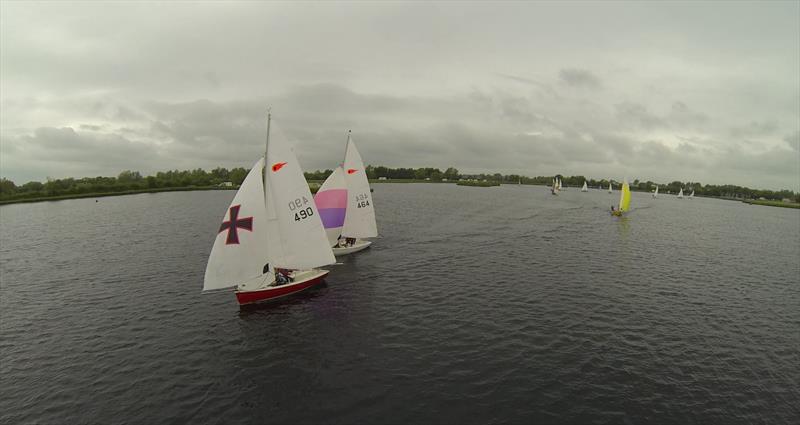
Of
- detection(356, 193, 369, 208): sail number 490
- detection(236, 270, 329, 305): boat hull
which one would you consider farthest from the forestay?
detection(236, 270, 329, 305): boat hull

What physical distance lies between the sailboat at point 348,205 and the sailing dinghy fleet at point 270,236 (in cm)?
1002

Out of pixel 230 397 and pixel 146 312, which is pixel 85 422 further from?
pixel 146 312

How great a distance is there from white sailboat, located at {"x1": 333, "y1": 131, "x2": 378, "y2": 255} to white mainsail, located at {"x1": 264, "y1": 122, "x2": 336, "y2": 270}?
504 inches

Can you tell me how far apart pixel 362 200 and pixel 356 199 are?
90 centimetres

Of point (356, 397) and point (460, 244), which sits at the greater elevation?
point (460, 244)

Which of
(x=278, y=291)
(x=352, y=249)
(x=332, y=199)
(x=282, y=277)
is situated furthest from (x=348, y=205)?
(x=278, y=291)

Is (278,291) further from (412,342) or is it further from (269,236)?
(412,342)

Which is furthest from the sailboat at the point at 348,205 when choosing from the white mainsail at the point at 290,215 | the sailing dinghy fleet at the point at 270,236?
the white mainsail at the point at 290,215

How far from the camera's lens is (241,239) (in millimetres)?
29516

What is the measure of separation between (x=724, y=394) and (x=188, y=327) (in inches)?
1526

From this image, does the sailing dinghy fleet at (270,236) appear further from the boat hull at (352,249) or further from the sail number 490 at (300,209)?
the boat hull at (352,249)

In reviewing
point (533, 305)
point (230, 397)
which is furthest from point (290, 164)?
point (533, 305)

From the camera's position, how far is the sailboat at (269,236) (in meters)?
29.2

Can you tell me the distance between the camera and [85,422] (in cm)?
1825
